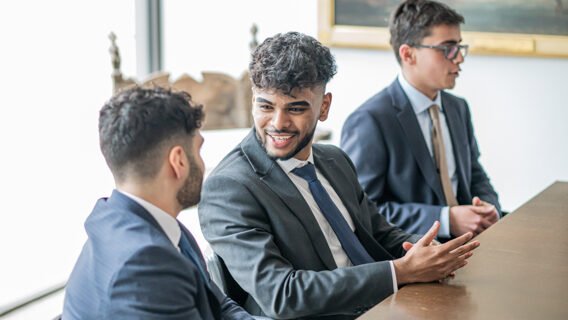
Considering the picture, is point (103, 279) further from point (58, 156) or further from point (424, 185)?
point (58, 156)

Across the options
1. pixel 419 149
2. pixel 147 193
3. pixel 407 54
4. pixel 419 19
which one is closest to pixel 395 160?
pixel 419 149

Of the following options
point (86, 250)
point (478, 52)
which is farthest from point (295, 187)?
point (478, 52)

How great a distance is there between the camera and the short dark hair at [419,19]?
3.29m

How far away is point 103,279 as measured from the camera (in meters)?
1.34

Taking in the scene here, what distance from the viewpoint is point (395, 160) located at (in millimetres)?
3080

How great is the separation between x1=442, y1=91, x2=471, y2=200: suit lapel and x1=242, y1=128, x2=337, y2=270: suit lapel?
1.53 m

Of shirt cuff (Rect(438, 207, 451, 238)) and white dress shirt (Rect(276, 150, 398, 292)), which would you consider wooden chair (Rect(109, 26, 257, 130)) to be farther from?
white dress shirt (Rect(276, 150, 398, 292))

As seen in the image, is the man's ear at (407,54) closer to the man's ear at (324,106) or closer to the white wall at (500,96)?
the man's ear at (324,106)

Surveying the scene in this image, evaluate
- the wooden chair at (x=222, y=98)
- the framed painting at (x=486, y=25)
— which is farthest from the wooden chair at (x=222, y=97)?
the framed painting at (x=486, y=25)

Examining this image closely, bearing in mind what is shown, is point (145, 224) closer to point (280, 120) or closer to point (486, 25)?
point (280, 120)

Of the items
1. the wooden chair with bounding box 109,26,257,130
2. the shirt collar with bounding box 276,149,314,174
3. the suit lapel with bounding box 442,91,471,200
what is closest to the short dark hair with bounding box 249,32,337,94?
the shirt collar with bounding box 276,149,314,174

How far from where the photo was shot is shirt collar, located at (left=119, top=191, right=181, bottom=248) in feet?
4.88

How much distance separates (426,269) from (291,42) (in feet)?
2.91

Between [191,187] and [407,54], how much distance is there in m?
2.09
